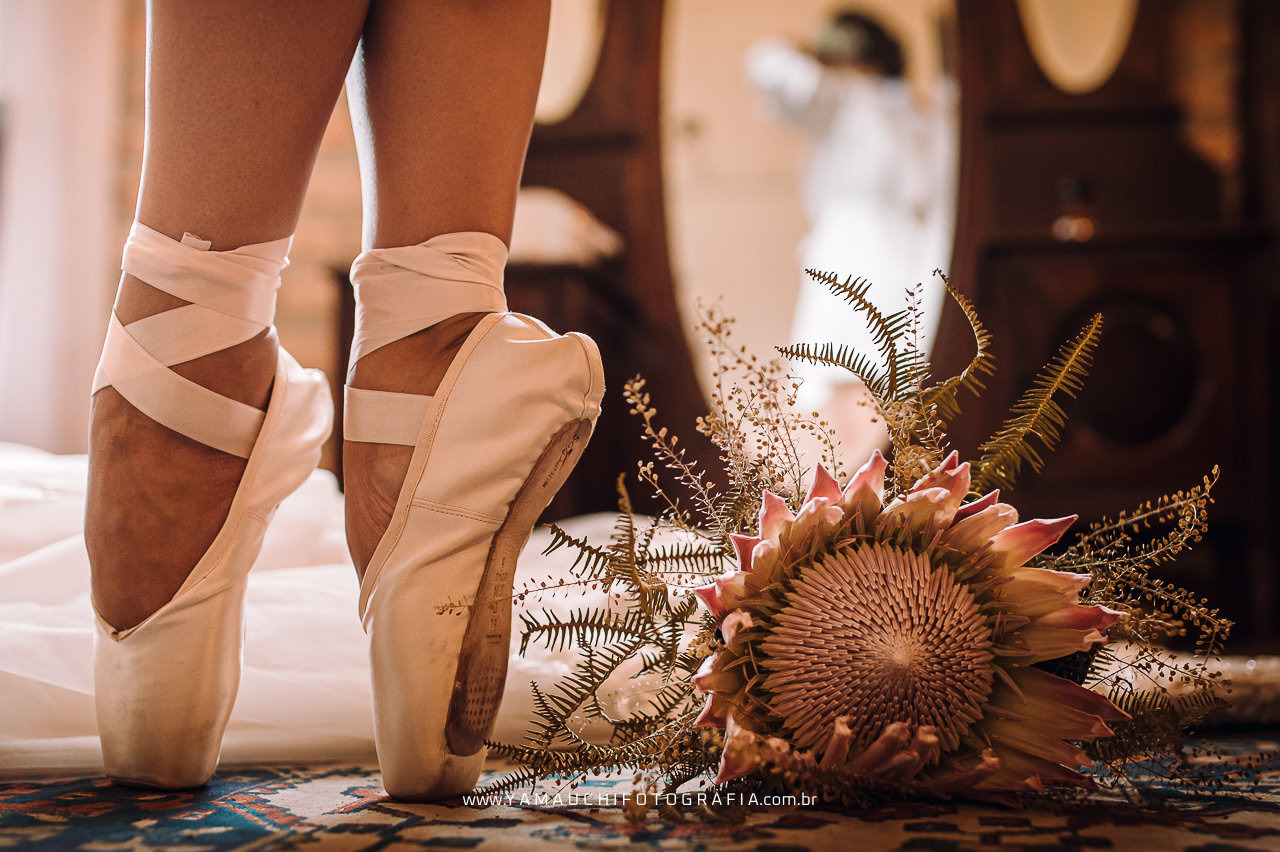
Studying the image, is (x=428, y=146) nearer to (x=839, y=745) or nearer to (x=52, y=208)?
(x=839, y=745)

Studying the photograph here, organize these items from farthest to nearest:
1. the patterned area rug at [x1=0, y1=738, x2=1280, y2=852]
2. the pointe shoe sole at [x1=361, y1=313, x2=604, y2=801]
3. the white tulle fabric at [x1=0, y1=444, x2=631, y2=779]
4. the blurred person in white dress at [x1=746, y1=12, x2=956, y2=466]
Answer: the blurred person in white dress at [x1=746, y1=12, x2=956, y2=466]
the white tulle fabric at [x1=0, y1=444, x2=631, y2=779]
the pointe shoe sole at [x1=361, y1=313, x2=604, y2=801]
the patterned area rug at [x1=0, y1=738, x2=1280, y2=852]

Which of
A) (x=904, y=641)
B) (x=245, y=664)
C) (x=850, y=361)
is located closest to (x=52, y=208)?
(x=245, y=664)

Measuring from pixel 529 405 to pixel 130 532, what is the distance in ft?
0.81

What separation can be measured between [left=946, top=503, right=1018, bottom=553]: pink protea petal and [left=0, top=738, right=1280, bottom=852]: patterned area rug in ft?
0.42

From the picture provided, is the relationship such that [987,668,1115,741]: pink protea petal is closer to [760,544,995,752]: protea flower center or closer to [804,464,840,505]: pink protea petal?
[760,544,995,752]: protea flower center

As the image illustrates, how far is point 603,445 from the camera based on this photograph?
6.26 ft

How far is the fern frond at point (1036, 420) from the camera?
1.68ft

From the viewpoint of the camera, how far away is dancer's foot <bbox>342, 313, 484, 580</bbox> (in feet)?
1.78

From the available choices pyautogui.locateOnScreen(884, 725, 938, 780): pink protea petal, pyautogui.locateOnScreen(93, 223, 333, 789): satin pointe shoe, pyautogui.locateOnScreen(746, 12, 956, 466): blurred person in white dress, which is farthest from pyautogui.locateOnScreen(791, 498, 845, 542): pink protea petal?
pyautogui.locateOnScreen(746, 12, 956, 466): blurred person in white dress

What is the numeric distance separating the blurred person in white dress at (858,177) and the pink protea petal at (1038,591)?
164 centimetres

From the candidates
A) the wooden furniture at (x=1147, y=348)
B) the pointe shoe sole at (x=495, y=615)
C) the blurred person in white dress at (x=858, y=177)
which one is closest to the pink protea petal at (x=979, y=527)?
the pointe shoe sole at (x=495, y=615)

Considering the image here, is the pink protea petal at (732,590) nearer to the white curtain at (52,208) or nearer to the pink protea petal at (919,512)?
the pink protea petal at (919,512)

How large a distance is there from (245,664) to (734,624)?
455 mm

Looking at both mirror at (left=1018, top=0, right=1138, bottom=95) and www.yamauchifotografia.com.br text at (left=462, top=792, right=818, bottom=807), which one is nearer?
www.yamauchifotografia.com.br text at (left=462, top=792, right=818, bottom=807)
